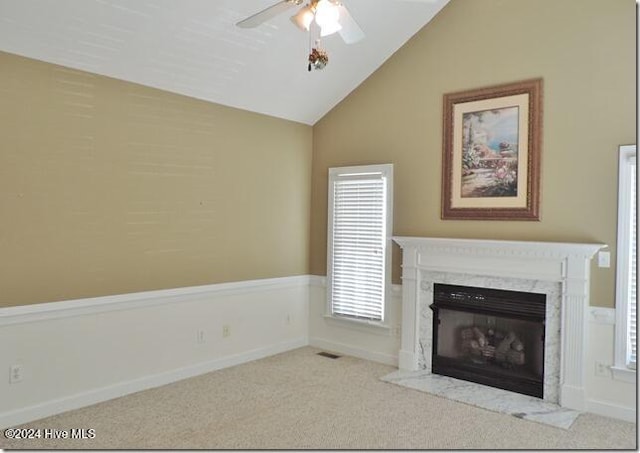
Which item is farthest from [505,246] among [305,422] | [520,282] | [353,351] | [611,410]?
[305,422]

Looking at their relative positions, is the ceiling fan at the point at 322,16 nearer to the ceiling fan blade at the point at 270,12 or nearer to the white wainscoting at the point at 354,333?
the ceiling fan blade at the point at 270,12

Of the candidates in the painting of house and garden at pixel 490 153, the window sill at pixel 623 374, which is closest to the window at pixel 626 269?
the window sill at pixel 623 374

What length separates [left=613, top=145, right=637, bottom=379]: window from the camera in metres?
3.79

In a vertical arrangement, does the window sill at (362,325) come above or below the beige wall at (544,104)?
below

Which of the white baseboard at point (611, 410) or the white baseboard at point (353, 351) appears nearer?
the white baseboard at point (611, 410)

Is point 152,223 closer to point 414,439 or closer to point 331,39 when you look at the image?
point 331,39

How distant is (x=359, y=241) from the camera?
5426 mm

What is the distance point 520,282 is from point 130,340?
3431mm

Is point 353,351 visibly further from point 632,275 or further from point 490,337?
point 632,275

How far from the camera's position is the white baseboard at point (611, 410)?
3803mm

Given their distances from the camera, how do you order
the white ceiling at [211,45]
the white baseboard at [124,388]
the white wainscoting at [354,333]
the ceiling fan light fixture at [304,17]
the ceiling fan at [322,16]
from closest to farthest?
1. the ceiling fan at [322,16]
2. the ceiling fan light fixture at [304,17]
3. the white ceiling at [211,45]
4. the white baseboard at [124,388]
5. the white wainscoting at [354,333]

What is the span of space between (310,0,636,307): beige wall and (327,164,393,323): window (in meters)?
0.13

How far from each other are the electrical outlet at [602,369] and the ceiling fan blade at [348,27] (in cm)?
316

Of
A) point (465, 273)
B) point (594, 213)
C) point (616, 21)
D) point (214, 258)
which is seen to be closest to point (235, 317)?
point (214, 258)
